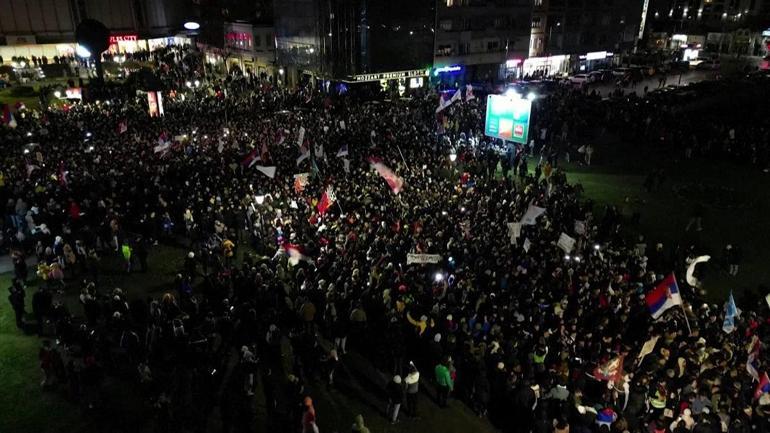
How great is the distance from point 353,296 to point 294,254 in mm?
3107

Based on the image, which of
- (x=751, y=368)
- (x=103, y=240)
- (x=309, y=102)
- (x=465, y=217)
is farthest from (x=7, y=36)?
(x=751, y=368)

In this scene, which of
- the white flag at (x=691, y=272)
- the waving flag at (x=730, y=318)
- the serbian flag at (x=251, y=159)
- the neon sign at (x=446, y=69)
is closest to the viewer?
the waving flag at (x=730, y=318)

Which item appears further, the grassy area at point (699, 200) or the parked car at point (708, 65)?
the parked car at point (708, 65)

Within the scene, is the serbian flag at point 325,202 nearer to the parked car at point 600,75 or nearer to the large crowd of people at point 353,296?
the large crowd of people at point 353,296

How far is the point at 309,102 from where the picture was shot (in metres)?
38.9

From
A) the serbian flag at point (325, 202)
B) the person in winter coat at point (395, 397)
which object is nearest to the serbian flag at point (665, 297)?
the person in winter coat at point (395, 397)

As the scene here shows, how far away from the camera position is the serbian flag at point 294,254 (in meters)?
15.5

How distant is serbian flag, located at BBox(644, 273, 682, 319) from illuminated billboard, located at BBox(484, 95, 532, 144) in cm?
1443

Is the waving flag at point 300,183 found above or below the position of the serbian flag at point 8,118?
below

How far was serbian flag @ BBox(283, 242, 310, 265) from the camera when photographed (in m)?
15.5

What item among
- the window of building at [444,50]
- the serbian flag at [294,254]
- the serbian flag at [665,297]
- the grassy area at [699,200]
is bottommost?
the grassy area at [699,200]

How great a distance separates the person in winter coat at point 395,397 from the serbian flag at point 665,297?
6103mm

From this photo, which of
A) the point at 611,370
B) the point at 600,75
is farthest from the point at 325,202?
the point at 600,75

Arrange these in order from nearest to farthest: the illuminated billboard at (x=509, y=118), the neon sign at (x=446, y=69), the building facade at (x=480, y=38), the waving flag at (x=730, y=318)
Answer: the waving flag at (x=730, y=318) < the illuminated billboard at (x=509, y=118) < the building facade at (x=480, y=38) < the neon sign at (x=446, y=69)
